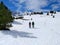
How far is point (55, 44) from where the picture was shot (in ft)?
60.8

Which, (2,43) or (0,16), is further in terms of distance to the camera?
(0,16)

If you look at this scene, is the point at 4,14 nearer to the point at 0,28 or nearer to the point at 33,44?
the point at 0,28

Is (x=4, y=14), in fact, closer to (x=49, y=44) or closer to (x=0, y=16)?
(x=0, y=16)

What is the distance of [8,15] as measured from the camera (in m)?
31.1

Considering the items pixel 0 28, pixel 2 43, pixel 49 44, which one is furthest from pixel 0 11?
pixel 49 44

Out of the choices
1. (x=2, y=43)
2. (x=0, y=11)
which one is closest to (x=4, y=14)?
(x=0, y=11)

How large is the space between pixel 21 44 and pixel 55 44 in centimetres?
348

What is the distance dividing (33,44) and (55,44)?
227 cm

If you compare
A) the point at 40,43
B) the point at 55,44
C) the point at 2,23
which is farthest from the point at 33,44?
the point at 2,23

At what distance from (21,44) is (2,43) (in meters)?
2.03

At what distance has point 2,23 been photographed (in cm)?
2981

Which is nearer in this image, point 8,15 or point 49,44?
point 49,44

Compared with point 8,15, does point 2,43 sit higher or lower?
lower

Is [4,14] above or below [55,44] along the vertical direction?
above
